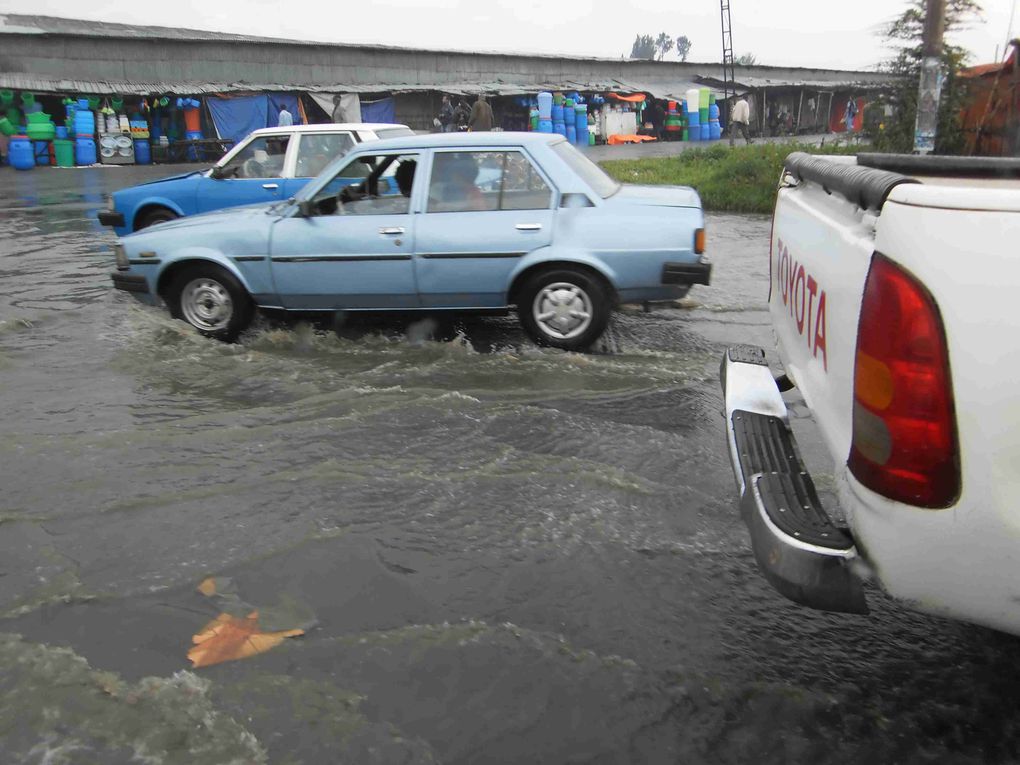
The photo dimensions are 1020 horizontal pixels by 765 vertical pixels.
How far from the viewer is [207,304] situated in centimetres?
664

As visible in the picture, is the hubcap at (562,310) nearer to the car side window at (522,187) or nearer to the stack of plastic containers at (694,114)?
the car side window at (522,187)

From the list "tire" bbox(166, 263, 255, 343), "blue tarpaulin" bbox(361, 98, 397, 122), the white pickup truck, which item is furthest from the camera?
"blue tarpaulin" bbox(361, 98, 397, 122)

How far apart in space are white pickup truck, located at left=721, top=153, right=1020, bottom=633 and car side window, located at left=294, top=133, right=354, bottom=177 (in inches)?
315

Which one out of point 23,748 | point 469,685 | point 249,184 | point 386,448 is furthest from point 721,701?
point 249,184

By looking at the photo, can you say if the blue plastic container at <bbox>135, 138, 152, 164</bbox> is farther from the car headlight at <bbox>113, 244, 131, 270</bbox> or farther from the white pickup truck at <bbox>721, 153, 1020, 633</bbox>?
the white pickup truck at <bbox>721, 153, 1020, 633</bbox>

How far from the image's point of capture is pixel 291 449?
4.56 metres

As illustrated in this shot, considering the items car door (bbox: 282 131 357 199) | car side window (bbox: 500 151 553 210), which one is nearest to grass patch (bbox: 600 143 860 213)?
car door (bbox: 282 131 357 199)

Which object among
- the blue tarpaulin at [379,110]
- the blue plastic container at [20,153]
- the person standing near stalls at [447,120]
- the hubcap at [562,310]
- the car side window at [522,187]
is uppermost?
the blue tarpaulin at [379,110]

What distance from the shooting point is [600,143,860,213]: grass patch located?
14.6 metres

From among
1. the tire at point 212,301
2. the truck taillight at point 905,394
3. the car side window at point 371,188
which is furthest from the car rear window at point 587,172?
the truck taillight at point 905,394

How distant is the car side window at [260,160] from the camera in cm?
954

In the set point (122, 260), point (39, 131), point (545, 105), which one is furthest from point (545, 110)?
point (122, 260)

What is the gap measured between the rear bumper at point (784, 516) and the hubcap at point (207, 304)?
14.9 ft

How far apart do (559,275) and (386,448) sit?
83.4 inches
